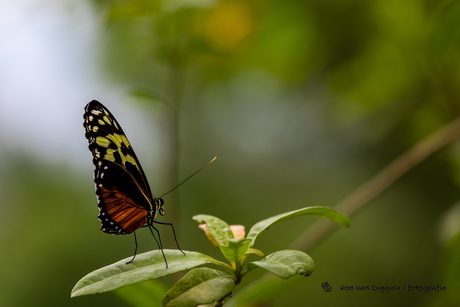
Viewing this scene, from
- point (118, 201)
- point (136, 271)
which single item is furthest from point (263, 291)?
point (118, 201)

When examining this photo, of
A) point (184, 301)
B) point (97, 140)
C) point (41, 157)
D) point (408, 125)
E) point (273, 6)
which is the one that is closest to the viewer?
point (184, 301)

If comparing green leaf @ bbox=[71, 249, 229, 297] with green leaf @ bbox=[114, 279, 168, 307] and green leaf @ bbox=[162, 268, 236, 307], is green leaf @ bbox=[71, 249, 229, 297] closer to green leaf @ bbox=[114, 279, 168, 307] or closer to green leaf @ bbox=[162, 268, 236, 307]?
green leaf @ bbox=[162, 268, 236, 307]

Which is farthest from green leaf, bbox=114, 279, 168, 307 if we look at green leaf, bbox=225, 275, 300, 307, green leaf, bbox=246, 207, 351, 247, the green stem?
the green stem

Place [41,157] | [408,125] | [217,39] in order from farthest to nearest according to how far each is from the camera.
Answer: [41,157] < [408,125] < [217,39]

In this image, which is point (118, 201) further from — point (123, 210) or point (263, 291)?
point (263, 291)

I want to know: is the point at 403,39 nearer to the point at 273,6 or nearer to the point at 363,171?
the point at 273,6

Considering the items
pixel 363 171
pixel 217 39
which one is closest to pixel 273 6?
pixel 217 39
